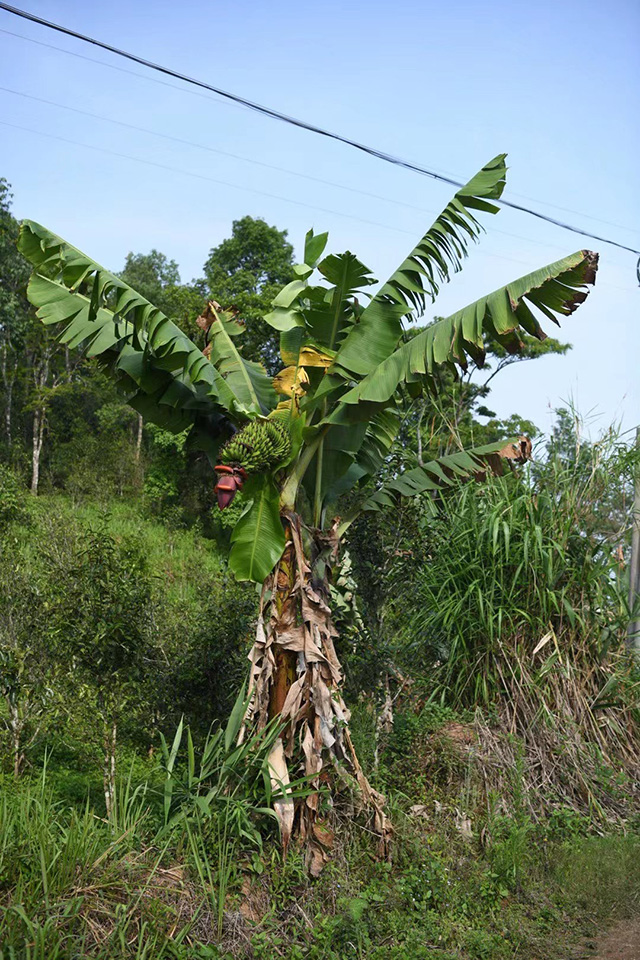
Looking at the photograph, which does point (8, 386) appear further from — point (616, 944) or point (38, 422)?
point (616, 944)

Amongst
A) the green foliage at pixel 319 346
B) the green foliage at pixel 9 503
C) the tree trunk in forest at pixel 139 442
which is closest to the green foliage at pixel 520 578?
the green foliage at pixel 319 346

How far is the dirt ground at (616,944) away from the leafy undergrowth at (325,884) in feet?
0.38

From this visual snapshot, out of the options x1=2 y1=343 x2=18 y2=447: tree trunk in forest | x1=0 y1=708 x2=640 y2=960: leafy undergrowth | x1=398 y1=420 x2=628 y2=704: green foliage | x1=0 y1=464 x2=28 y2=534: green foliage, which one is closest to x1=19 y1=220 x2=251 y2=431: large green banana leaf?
x1=0 y1=708 x2=640 y2=960: leafy undergrowth

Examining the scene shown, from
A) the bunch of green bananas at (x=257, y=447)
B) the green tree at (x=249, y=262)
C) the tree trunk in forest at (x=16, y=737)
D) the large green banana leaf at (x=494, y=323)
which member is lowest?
the tree trunk in forest at (x=16, y=737)

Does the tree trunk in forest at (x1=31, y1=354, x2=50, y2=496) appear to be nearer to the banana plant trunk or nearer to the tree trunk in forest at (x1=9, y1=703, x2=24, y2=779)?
the tree trunk in forest at (x1=9, y1=703, x2=24, y2=779)

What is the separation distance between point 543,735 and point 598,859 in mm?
1526

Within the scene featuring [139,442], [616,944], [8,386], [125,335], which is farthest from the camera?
[139,442]

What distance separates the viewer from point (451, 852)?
22.6 ft

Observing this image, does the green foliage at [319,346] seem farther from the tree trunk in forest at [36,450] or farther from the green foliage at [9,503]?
the tree trunk in forest at [36,450]

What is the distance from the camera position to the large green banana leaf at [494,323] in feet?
20.6

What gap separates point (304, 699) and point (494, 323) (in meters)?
3.10

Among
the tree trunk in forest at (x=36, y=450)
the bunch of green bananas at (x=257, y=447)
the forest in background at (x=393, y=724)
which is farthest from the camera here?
the tree trunk in forest at (x=36, y=450)

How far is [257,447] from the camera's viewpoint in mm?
6328

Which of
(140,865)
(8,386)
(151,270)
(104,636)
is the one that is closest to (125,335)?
(104,636)
